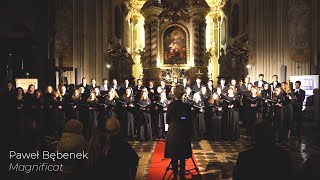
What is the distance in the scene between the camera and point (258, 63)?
1681cm

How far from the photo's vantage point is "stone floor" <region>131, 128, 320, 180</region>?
7.79 metres

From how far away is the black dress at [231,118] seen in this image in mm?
12328

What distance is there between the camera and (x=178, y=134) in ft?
21.9


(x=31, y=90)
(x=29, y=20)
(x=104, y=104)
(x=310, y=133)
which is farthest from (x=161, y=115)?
(x=29, y=20)

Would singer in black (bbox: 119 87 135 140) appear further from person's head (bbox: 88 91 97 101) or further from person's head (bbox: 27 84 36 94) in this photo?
person's head (bbox: 27 84 36 94)

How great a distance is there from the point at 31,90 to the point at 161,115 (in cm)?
456

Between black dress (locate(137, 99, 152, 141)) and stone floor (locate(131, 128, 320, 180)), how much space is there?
572 millimetres

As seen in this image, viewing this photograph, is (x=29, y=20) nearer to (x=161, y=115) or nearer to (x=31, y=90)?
(x=31, y=90)

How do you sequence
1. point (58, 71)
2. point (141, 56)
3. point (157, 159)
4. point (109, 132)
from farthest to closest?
Answer: 1. point (141, 56)
2. point (58, 71)
3. point (157, 159)
4. point (109, 132)

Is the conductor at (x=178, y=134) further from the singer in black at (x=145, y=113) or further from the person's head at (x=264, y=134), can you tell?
the singer in black at (x=145, y=113)

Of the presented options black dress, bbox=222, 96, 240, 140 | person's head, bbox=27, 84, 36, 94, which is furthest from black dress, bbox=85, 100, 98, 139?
black dress, bbox=222, 96, 240, 140

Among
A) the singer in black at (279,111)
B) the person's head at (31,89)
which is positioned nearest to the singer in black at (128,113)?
the person's head at (31,89)

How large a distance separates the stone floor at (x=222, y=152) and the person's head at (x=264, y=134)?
89.5 inches

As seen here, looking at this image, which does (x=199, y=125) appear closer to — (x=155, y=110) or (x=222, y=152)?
(x=155, y=110)
